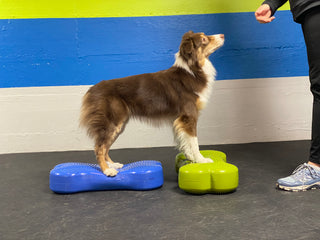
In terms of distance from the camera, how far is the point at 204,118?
427 centimetres

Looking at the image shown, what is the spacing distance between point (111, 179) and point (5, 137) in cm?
205

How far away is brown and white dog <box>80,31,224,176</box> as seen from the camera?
2804 millimetres

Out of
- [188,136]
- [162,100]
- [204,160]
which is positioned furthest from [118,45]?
[204,160]

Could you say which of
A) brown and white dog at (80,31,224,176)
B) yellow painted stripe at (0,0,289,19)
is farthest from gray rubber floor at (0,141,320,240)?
yellow painted stripe at (0,0,289,19)

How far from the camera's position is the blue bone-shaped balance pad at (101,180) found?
8.55 ft

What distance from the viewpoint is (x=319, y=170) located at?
8.44 ft

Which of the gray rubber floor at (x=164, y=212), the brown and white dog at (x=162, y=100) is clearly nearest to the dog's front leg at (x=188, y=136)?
the brown and white dog at (x=162, y=100)

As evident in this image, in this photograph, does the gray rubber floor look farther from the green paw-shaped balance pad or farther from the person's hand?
the person's hand

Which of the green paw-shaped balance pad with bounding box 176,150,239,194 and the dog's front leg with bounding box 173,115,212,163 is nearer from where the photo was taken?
the green paw-shaped balance pad with bounding box 176,150,239,194

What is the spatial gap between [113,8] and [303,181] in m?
2.67

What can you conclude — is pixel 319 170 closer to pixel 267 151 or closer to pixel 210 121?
pixel 267 151

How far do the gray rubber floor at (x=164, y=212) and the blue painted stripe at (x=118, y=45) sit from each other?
1.34m

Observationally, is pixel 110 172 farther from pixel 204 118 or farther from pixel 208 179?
pixel 204 118

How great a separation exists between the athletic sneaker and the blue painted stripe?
186 centimetres
